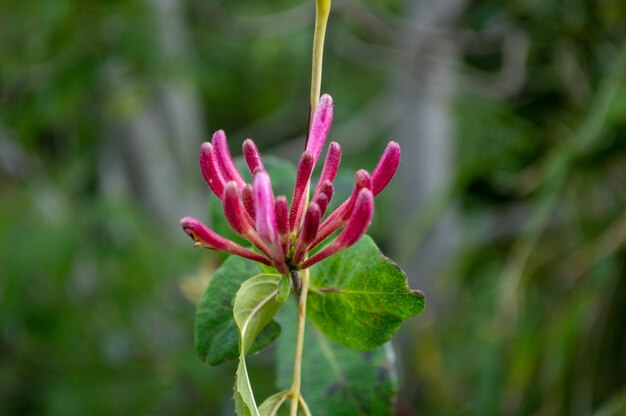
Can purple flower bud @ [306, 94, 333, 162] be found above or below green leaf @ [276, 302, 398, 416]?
above

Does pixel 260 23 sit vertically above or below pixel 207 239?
above

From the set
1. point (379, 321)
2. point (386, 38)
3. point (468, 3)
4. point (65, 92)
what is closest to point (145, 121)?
point (65, 92)

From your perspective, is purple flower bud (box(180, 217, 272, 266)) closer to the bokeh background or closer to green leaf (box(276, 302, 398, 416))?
green leaf (box(276, 302, 398, 416))

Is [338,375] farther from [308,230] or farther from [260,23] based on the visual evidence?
[260,23]

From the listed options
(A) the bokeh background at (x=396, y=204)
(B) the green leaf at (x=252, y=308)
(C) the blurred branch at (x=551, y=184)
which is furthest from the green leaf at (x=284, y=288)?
(C) the blurred branch at (x=551, y=184)

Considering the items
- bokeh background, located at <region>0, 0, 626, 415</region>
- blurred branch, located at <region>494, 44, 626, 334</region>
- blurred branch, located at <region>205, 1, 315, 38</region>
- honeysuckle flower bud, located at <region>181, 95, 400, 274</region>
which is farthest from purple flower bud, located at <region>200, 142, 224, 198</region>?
blurred branch, located at <region>205, 1, 315, 38</region>

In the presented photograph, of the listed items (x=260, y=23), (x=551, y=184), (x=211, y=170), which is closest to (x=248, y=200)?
(x=211, y=170)
